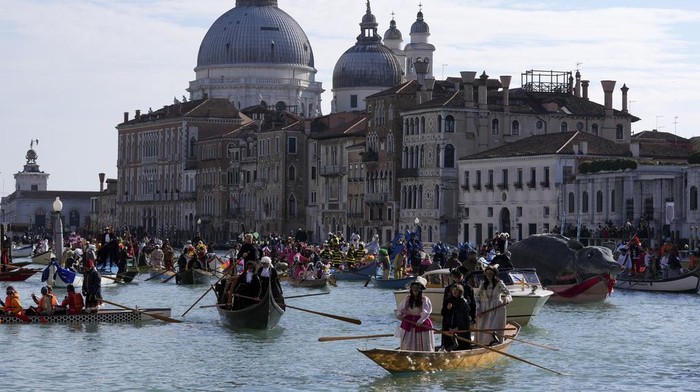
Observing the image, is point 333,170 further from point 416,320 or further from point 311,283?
point 416,320

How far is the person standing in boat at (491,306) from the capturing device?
1054 inches

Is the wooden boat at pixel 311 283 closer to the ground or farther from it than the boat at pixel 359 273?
closer to the ground

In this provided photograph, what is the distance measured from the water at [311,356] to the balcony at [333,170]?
195 feet

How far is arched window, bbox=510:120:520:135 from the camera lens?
3371 inches

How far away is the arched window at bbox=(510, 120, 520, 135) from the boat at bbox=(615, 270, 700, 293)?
37.2 m

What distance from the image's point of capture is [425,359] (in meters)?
25.6

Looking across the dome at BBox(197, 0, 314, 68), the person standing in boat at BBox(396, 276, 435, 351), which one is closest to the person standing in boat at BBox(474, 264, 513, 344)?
the person standing in boat at BBox(396, 276, 435, 351)

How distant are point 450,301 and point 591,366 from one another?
4237 millimetres

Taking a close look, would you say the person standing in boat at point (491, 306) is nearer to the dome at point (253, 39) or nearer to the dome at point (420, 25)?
the dome at point (420, 25)

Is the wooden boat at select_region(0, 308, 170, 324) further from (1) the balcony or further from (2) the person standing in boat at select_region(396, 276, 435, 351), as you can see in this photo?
(1) the balcony

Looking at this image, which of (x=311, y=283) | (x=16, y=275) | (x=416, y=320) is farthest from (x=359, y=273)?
(x=416, y=320)

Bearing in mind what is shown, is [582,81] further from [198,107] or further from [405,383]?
[405,383]

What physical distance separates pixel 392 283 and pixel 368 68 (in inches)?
3218

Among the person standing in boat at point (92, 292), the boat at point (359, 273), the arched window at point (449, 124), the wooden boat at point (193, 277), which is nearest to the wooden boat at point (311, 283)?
the wooden boat at point (193, 277)
